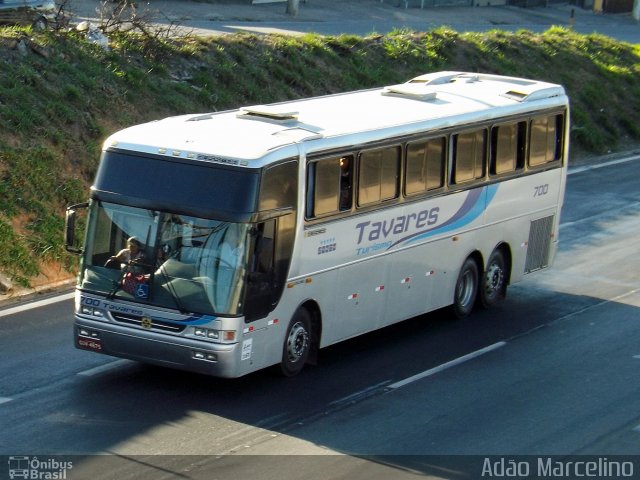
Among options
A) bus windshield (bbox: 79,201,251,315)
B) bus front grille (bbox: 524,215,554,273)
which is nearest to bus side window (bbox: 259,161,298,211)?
bus windshield (bbox: 79,201,251,315)

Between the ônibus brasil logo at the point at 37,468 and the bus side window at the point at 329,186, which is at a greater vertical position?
the bus side window at the point at 329,186

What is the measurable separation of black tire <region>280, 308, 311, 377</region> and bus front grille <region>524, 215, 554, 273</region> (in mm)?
5833

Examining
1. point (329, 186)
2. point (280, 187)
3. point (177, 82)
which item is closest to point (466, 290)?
point (329, 186)

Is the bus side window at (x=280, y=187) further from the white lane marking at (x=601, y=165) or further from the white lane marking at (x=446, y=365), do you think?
the white lane marking at (x=601, y=165)

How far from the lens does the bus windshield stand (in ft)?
42.3

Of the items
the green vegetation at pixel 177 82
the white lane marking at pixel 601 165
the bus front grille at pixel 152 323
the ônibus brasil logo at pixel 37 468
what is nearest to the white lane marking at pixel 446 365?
the bus front grille at pixel 152 323

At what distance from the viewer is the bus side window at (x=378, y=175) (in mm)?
14887

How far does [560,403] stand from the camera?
45.9ft

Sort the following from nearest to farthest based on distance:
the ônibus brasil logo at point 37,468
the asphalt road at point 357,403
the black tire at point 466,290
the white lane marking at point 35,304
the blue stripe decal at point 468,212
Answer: the ônibus brasil logo at point 37,468
the asphalt road at point 357,403
the blue stripe decal at point 468,212
the white lane marking at point 35,304
the black tire at point 466,290

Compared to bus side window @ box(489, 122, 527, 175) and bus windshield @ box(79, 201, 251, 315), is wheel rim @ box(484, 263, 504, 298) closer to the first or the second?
bus side window @ box(489, 122, 527, 175)

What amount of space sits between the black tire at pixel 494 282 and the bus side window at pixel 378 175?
3191 mm

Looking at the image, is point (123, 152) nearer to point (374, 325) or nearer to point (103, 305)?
point (103, 305)

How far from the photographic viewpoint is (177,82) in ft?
84.2

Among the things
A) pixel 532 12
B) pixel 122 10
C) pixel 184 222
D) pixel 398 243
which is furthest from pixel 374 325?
pixel 532 12
